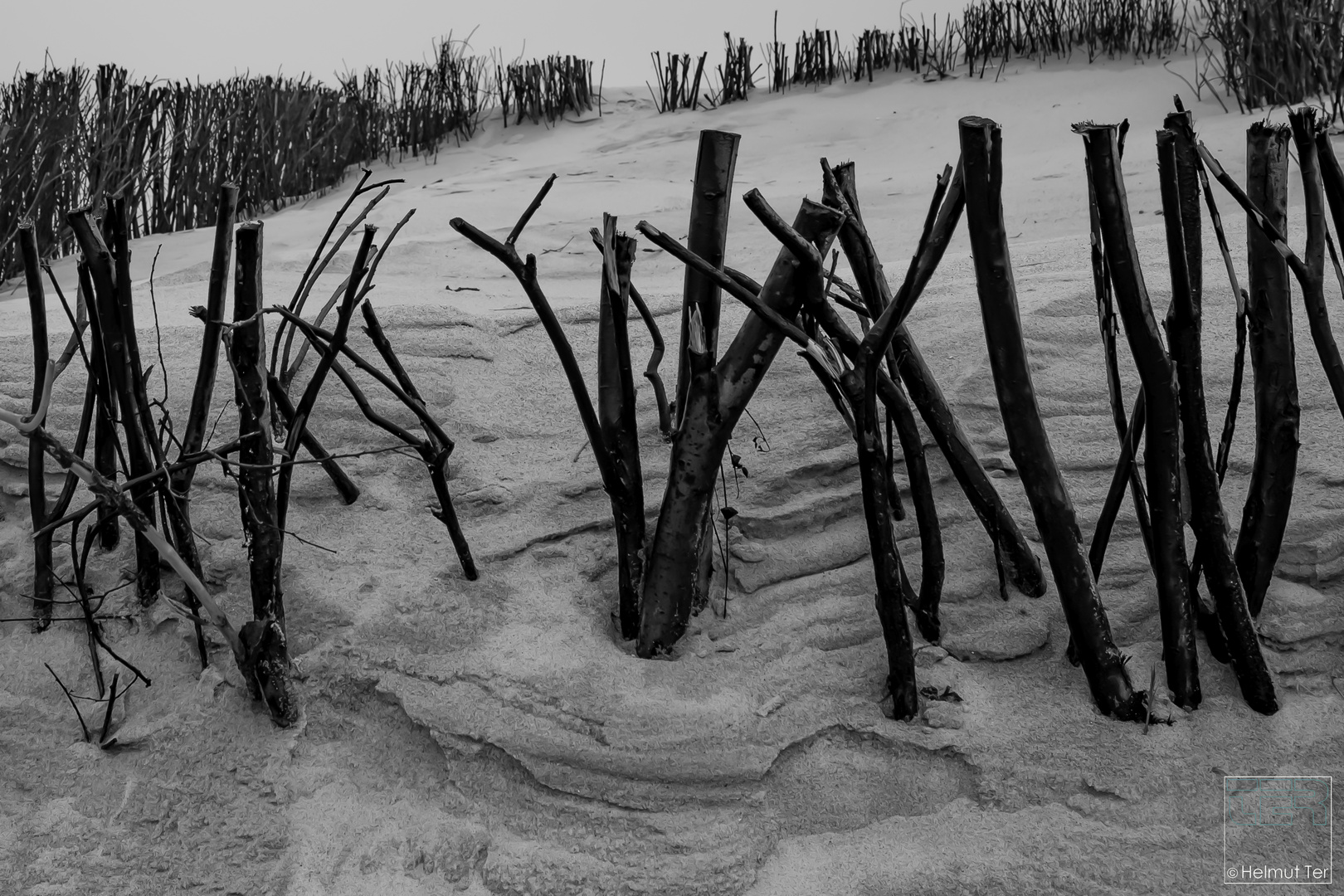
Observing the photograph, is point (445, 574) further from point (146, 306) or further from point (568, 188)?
point (568, 188)

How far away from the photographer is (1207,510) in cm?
112

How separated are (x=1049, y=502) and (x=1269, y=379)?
335mm

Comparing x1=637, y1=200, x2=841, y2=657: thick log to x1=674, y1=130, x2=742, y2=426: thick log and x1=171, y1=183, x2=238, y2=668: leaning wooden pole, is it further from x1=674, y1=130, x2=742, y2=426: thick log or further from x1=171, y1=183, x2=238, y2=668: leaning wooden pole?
x1=171, y1=183, x2=238, y2=668: leaning wooden pole

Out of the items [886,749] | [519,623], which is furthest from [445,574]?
[886,749]

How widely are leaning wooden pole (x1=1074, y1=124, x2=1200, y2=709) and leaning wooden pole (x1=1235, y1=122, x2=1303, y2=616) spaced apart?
6.0 inches

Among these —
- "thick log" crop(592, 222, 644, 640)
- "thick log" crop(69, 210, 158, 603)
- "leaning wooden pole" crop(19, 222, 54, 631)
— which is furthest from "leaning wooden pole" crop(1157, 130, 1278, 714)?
"leaning wooden pole" crop(19, 222, 54, 631)

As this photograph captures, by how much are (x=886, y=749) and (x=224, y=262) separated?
2.93 feet

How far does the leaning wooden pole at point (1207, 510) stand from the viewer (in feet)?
3.59

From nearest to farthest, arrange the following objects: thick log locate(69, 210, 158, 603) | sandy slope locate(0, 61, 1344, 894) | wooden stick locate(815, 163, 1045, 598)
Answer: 1. sandy slope locate(0, 61, 1344, 894)
2. thick log locate(69, 210, 158, 603)
3. wooden stick locate(815, 163, 1045, 598)

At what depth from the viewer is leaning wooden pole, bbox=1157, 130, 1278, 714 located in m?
1.09

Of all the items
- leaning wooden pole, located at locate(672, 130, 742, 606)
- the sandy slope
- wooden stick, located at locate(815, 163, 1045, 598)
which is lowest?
the sandy slope

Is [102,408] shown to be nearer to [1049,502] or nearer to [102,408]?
[102,408]

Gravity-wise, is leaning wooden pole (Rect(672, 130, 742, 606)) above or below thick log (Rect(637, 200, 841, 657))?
above

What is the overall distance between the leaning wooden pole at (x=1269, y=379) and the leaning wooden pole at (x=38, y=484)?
53.9 inches
